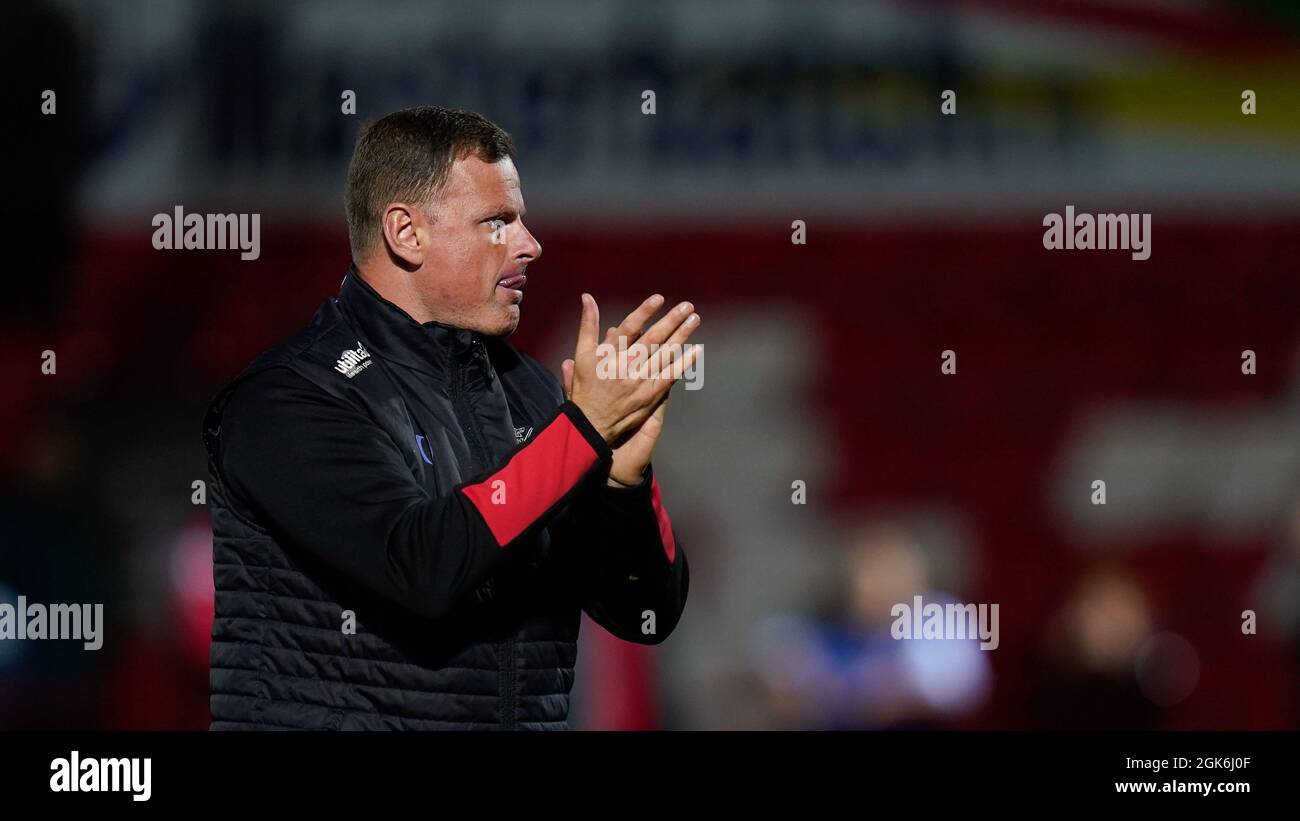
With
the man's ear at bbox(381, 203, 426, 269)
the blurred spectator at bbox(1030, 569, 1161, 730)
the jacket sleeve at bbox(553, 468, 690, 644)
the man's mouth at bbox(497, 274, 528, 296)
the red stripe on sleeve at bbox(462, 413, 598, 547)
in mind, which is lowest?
the blurred spectator at bbox(1030, 569, 1161, 730)

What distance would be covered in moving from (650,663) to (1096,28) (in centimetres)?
408

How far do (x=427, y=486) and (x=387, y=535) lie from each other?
174 mm

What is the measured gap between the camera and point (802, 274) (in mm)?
8031

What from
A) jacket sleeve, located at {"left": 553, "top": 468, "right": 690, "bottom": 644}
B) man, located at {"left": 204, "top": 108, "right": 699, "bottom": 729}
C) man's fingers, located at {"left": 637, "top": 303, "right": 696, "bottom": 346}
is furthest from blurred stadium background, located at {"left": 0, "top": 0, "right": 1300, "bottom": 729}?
man's fingers, located at {"left": 637, "top": 303, "right": 696, "bottom": 346}

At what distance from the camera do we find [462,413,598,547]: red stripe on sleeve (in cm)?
223

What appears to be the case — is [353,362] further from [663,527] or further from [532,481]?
[663,527]

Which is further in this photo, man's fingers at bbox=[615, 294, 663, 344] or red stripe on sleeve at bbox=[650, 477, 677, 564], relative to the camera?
red stripe on sleeve at bbox=[650, 477, 677, 564]

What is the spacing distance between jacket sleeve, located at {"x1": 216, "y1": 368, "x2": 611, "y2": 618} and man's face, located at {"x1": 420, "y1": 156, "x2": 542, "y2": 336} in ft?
0.86

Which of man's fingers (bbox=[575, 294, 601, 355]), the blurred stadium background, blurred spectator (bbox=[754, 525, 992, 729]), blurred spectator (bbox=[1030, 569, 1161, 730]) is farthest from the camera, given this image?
the blurred stadium background

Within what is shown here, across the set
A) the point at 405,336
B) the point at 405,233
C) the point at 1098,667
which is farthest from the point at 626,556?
the point at 1098,667

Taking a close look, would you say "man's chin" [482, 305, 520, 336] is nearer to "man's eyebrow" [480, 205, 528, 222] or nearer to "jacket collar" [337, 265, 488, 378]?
"jacket collar" [337, 265, 488, 378]

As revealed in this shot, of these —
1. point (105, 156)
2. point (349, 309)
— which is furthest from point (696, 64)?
point (349, 309)

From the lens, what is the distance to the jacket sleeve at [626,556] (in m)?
2.52
